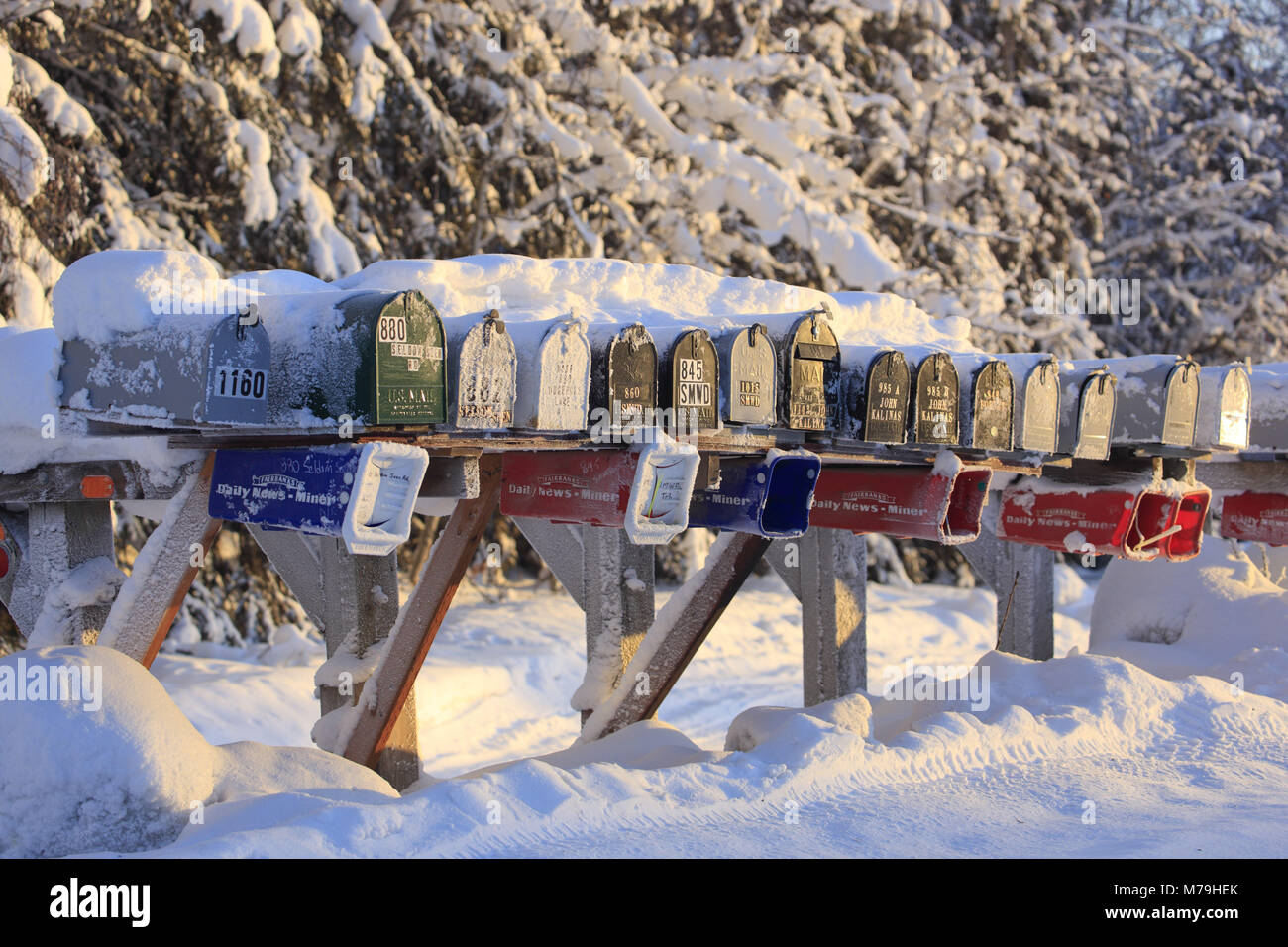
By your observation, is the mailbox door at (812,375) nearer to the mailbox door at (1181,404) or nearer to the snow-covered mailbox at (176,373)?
the snow-covered mailbox at (176,373)

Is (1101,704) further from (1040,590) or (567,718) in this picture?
(567,718)

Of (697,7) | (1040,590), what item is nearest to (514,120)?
(697,7)

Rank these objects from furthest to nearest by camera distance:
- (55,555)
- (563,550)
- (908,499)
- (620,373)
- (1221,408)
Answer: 1. (563,550)
2. (1221,408)
3. (908,499)
4. (55,555)
5. (620,373)

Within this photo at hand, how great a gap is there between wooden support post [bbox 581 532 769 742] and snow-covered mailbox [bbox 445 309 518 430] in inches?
64.5

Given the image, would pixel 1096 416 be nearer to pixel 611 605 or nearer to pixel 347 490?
pixel 611 605

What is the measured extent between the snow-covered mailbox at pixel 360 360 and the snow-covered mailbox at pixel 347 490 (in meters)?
0.11

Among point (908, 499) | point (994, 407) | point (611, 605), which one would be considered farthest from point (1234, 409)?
point (611, 605)

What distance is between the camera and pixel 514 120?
339 inches

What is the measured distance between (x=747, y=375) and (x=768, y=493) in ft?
1.60

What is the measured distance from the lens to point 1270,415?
5.50m

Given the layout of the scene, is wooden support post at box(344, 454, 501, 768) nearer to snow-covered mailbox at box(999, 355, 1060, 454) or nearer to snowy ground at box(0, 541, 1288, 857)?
snowy ground at box(0, 541, 1288, 857)

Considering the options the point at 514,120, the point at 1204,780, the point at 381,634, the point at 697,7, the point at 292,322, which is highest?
the point at 697,7

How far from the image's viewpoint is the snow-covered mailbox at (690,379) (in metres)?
3.14
